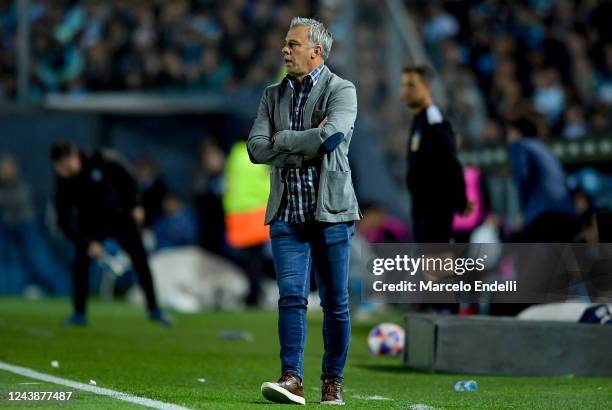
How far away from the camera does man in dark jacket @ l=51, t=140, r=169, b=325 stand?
13.7 metres

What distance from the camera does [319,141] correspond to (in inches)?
273

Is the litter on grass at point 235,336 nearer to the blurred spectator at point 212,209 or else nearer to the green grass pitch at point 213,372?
the green grass pitch at point 213,372

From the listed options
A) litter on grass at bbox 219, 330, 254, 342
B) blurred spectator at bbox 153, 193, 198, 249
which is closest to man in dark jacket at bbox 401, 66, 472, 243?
litter on grass at bbox 219, 330, 254, 342

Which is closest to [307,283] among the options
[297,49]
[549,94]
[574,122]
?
[297,49]

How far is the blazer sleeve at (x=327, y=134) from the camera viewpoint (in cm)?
694

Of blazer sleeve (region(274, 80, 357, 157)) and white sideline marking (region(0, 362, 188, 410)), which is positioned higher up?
blazer sleeve (region(274, 80, 357, 157))

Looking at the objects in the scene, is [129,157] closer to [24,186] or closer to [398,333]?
[24,186]

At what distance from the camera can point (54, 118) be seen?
22.9 m

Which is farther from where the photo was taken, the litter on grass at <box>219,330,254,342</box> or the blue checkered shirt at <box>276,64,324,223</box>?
the litter on grass at <box>219,330,254,342</box>

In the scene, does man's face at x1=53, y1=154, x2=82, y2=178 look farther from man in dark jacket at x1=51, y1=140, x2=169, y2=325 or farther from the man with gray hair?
the man with gray hair

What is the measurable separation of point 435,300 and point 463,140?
809 cm

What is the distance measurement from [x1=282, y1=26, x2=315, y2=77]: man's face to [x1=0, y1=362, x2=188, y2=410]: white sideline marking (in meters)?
1.80

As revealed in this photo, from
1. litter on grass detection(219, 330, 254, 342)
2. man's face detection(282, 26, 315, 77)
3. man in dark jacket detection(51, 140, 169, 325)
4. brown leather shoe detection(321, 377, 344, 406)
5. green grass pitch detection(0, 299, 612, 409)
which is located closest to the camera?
man's face detection(282, 26, 315, 77)

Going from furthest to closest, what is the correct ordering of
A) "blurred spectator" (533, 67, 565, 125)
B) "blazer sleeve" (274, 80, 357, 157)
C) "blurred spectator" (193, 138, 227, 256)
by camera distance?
1. "blurred spectator" (193, 138, 227, 256)
2. "blurred spectator" (533, 67, 565, 125)
3. "blazer sleeve" (274, 80, 357, 157)
